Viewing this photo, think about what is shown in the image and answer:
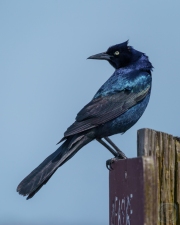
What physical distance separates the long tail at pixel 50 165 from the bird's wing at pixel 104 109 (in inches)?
8.2

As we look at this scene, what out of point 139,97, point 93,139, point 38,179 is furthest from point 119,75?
point 38,179

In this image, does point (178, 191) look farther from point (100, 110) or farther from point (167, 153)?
point (100, 110)

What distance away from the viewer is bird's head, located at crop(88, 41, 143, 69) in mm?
9211

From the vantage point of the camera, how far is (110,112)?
25.7ft

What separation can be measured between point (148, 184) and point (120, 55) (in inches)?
246

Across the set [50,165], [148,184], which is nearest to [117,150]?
[50,165]

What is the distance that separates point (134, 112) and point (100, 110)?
507 mm

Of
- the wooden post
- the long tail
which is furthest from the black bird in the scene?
the wooden post

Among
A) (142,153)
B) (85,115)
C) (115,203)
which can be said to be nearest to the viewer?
(142,153)

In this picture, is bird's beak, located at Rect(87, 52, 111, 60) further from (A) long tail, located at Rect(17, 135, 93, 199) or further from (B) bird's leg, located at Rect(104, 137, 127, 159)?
(A) long tail, located at Rect(17, 135, 93, 199)

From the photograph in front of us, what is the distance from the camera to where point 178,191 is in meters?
3.47

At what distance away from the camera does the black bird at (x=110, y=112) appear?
7109 mm

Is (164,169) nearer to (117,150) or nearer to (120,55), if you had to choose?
(117,150)

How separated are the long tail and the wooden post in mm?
2410
